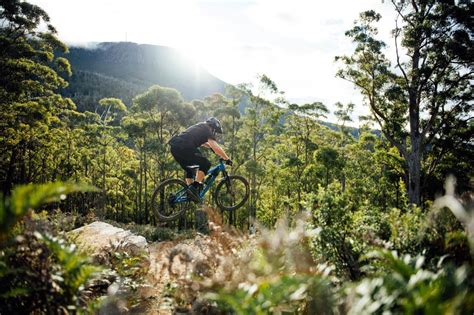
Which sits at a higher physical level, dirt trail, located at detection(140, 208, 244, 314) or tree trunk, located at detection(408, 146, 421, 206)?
dirt trail, located at detection(140, 208, 244, 314)

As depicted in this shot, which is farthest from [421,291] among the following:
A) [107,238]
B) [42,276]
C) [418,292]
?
[107,238]

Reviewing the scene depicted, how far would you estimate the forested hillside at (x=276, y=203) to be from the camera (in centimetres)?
234

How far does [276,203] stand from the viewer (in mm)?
41031

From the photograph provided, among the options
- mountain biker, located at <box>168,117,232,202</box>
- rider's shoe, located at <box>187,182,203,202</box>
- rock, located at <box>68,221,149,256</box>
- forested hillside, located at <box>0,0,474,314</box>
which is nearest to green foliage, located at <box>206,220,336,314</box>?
forested hillside, located at <box>0,0,474,314</box>

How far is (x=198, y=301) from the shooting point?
3158mm

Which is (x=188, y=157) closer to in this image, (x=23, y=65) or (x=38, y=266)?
(x=38, y=266)

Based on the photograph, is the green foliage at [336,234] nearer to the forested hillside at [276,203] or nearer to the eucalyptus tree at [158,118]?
the forested hillside at [276,203]

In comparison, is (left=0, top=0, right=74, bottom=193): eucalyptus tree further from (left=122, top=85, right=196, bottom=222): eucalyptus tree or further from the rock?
the rock

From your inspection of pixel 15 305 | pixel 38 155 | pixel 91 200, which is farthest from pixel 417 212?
pixel 91 200

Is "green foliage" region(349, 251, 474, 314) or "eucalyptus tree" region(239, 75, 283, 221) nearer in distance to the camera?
"green foliage" region(349, 251, 474, 314)

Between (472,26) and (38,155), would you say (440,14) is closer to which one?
(472,26)

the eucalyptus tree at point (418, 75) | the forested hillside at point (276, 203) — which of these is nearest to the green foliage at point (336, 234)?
the forested hillside at point (276, 203)

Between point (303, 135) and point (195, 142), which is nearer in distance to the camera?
point (195, 142)

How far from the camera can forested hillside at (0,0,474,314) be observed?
2.34m
